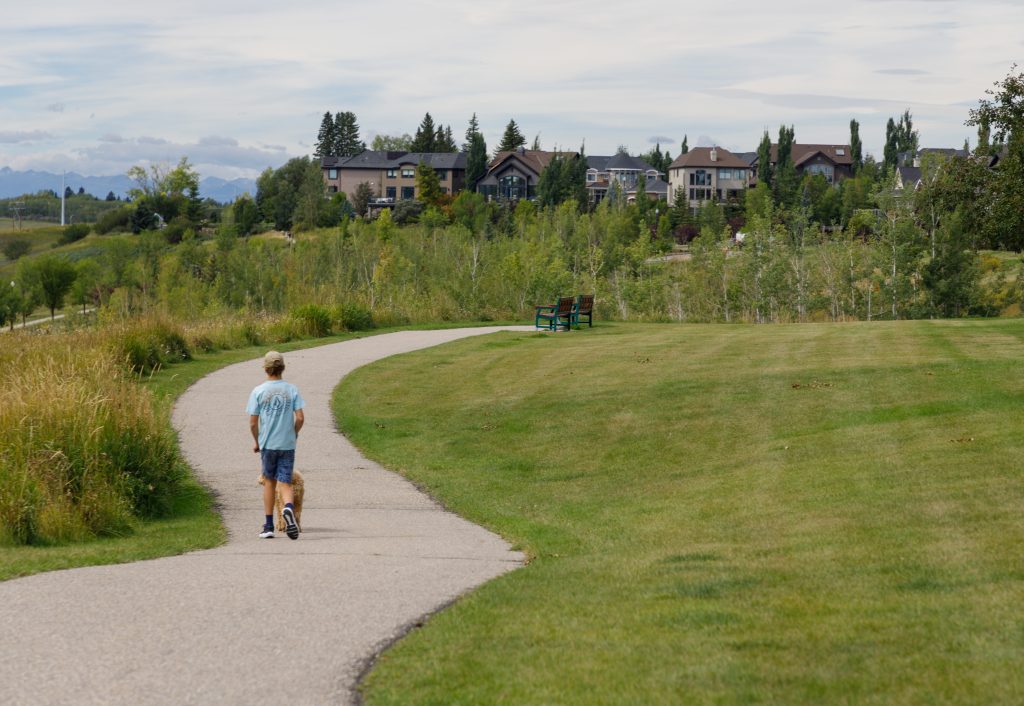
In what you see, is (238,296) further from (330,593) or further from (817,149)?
(817,149)

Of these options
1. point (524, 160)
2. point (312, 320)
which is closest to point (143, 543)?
point (312, 320)

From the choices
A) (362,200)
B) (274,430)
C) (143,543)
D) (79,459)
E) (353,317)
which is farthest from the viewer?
(362,200)

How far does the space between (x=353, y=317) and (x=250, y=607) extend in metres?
24.7

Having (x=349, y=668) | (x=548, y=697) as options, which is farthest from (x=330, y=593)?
(x=548, y=697)

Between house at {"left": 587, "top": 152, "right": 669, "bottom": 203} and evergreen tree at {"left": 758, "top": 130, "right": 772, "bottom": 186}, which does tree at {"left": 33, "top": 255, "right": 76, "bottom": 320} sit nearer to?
evergreen tree at {"left": 758, "top": 130, "right": 772, "bottom": 186}

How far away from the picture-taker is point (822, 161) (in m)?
139

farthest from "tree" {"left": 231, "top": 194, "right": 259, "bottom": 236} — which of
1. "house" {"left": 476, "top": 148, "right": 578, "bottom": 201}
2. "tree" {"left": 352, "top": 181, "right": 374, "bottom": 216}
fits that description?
"house" {"left": 476, "top": 148, "right": 578, "bottom": 201}

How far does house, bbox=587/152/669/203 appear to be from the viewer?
470 ft

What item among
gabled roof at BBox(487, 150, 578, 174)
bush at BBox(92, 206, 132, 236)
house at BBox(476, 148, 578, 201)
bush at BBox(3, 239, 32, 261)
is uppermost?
gabled roof at BBox(487, 150, 578, 174)

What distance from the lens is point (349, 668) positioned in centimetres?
622

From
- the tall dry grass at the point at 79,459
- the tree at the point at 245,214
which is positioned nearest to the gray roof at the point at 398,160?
the tree at the point at 245,214

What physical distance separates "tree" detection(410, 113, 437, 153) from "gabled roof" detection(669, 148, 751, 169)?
3152 cm

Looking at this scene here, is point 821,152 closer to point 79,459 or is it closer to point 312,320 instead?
point 312,320

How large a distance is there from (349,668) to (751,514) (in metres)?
5.05
